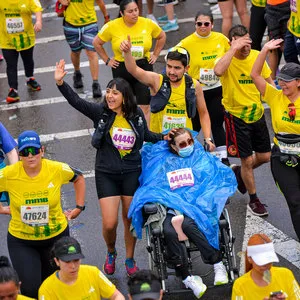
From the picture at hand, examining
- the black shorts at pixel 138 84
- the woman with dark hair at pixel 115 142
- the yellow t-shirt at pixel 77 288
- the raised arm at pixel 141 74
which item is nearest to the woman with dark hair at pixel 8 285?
the yellow t-shirt at pixel 77 288

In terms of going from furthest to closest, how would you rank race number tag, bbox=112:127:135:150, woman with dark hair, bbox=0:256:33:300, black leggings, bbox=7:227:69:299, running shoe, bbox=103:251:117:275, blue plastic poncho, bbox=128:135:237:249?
1. running shoe, bbox=103:251:117:275
2. race number tag, bbox=112:127:135:150
3. blue plastic poncho, bbox=128:135:237:249
4. black leggings, bbox=7:227:69:299
5. woman with dark hair, bbox=0:256:33:300

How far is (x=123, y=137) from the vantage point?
346 inches

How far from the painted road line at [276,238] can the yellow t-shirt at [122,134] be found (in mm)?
1597

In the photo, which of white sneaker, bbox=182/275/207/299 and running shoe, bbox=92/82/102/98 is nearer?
white sneaker, bbox=182/275/207/299

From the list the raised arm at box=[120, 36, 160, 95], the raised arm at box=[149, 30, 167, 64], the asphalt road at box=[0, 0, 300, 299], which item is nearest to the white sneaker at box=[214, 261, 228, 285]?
the asphalt road at box=[0, 0, 300, 299]

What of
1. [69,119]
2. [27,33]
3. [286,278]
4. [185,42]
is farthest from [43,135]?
[286,278]

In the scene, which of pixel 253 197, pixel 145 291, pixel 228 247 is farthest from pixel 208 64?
pixel 145 291

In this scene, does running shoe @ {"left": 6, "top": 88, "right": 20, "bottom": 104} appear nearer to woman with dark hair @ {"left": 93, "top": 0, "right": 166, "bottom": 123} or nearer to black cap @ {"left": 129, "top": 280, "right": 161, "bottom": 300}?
woman with dark hair @ {"left": 93, "top": 0, "right": 166, "bottom": 123}

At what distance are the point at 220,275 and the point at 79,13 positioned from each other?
630cm

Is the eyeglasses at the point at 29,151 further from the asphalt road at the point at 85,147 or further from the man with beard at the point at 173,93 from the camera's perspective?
the man with beard at the point at 173,93

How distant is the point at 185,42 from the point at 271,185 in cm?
190

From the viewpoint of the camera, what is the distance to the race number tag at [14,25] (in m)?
13.4

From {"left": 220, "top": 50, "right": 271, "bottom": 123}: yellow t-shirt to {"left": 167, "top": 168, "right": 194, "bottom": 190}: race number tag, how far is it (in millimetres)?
1423

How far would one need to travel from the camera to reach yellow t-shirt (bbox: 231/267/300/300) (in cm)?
701
